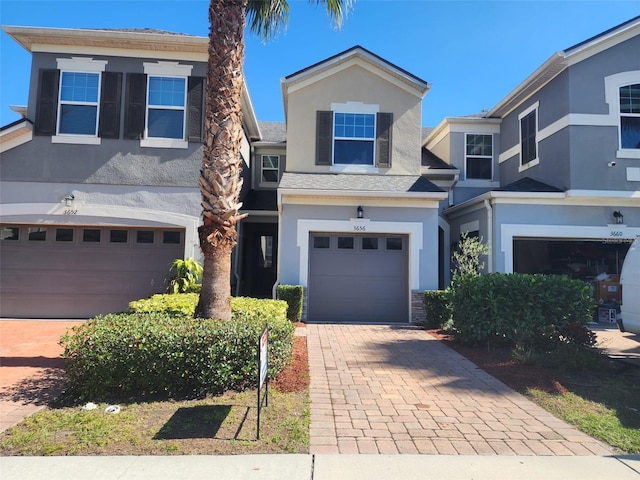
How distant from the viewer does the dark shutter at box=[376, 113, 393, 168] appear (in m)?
12.5

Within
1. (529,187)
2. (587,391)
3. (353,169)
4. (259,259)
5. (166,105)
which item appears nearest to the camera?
(587,391)

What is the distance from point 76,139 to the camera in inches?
440

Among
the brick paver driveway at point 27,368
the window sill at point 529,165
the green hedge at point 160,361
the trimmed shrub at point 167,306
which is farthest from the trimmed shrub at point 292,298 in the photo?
the window sill at point 529,165

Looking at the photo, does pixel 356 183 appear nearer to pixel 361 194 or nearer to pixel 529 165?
pixel 361 194

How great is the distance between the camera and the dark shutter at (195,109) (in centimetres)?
1130

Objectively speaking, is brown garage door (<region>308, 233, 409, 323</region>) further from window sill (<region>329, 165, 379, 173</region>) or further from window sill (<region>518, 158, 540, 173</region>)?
window sill (<region>518, 158, 540, 173</region>)

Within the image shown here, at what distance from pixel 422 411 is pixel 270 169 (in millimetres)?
12394

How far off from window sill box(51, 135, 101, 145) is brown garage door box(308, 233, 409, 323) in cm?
650

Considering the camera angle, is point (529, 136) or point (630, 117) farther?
point (529, 136)

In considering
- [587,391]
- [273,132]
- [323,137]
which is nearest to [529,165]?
[323,137]

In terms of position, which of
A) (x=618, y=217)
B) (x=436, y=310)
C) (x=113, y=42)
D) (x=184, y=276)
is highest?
(x=113, y=42)

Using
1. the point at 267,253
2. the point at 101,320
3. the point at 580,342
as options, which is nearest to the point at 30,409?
the point at 101,320

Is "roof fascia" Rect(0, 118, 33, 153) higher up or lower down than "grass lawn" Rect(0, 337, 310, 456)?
higher up

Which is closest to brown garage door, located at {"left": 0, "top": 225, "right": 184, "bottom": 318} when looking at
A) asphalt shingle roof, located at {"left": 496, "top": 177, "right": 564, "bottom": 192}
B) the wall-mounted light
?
asphalt shingle roof, located at {"left": 496, "top": 177, "right": 564, "bottom": 192}
